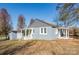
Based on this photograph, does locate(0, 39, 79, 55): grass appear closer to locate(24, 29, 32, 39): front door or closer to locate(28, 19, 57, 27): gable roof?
locate(24, 29, 32, 39): front door

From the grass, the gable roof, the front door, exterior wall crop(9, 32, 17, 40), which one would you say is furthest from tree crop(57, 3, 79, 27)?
exterior wall crop(9, 32, 17, 40)

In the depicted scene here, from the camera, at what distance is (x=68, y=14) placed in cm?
741

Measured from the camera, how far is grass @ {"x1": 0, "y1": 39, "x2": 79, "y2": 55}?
24.2 feet

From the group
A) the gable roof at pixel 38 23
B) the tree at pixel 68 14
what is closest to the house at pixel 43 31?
the gable roof at pixel 38 23

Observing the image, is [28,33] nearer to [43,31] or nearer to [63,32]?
[43,31]

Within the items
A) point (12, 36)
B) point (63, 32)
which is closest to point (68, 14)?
point (63, 32)

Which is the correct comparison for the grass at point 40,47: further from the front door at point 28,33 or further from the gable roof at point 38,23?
the gable roof at point 38,23

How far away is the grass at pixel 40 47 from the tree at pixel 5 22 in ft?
0.50

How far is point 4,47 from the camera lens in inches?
290

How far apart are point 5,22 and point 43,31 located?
1.89ft

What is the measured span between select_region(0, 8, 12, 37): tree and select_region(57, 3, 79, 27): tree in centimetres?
75

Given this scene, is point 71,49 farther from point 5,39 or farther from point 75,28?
point 5,39

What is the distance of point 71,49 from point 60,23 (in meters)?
0.42

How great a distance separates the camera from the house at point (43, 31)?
7.40m
